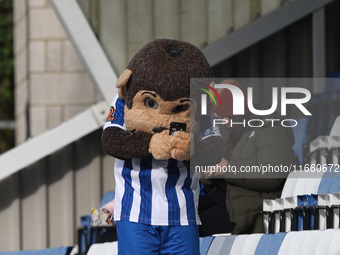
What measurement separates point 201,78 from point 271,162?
1.61 meters

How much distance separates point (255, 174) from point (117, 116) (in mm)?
1567

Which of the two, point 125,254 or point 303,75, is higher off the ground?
point 303,75

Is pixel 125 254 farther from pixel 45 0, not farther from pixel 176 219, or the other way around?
pixel 45 0

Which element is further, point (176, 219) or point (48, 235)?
point (48, 235)

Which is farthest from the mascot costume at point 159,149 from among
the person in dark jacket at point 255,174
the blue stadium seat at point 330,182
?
the person in dark jacket at point 255,174

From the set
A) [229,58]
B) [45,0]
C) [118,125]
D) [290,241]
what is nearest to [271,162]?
[290,241]

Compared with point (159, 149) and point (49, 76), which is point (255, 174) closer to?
point (159, 149)

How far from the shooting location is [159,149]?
454 centimetres

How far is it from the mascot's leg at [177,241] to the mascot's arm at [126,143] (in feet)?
1.24

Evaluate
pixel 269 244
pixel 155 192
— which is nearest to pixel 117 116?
pixel 155 192

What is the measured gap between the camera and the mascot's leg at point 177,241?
15.1 ft

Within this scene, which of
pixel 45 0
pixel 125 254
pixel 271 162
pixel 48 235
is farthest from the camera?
pixel 45 0

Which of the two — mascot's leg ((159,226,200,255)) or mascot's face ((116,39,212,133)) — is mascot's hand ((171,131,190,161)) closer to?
mascot's face ((116,39,212,133))

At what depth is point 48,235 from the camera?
899cm
